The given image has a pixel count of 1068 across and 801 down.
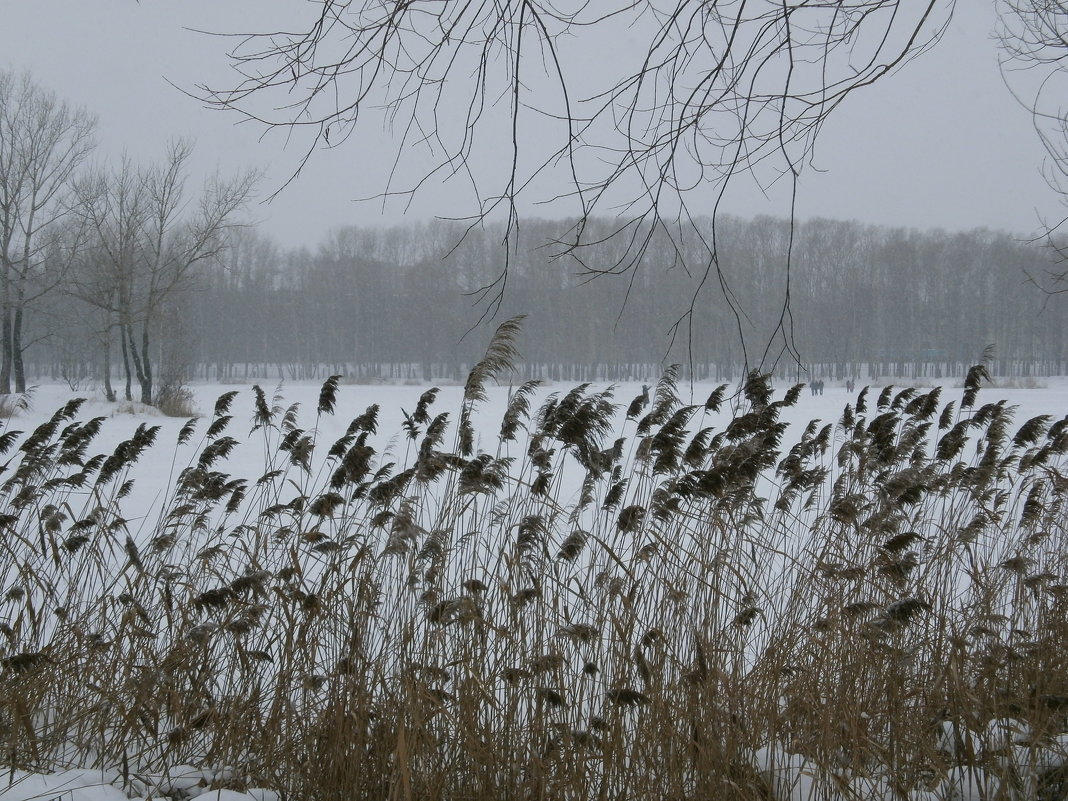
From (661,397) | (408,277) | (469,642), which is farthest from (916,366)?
(469,642)

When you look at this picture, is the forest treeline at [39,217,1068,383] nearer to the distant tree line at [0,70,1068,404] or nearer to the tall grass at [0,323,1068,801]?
the distant tree line at [0,70,1068,404]

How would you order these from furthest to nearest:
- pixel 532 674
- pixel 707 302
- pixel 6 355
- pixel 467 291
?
1. pixel 707 302
2. pixel 6 355
3. pixel 467 291
4. pixel 532 674

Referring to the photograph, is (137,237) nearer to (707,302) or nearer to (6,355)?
(6,355)

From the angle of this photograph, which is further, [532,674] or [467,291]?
[467,291]

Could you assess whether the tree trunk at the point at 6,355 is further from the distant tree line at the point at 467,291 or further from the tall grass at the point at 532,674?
the tall grass at the point at 532,674

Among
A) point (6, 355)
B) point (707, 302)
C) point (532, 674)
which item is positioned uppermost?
point (707, 302)

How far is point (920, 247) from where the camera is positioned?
55.8 ft

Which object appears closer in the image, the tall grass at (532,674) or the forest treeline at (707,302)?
the tall grass at (532,674)

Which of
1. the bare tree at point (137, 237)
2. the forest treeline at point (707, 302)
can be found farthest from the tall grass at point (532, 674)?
the bare tree at point (137, 237)

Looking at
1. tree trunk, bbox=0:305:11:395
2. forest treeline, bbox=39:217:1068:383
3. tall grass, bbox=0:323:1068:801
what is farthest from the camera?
tree trunk, bbox=0:305:11:395

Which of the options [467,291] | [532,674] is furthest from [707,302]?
[532,674]

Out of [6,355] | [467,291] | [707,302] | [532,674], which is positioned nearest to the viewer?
[532,674]

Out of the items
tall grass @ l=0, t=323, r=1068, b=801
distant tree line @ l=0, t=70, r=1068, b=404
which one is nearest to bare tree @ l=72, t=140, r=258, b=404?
distant tree line @ l=0, t=70, r=1068, b=404

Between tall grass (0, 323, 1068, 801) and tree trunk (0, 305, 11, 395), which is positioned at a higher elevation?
tree trunk (0, 305, 11, 395)
